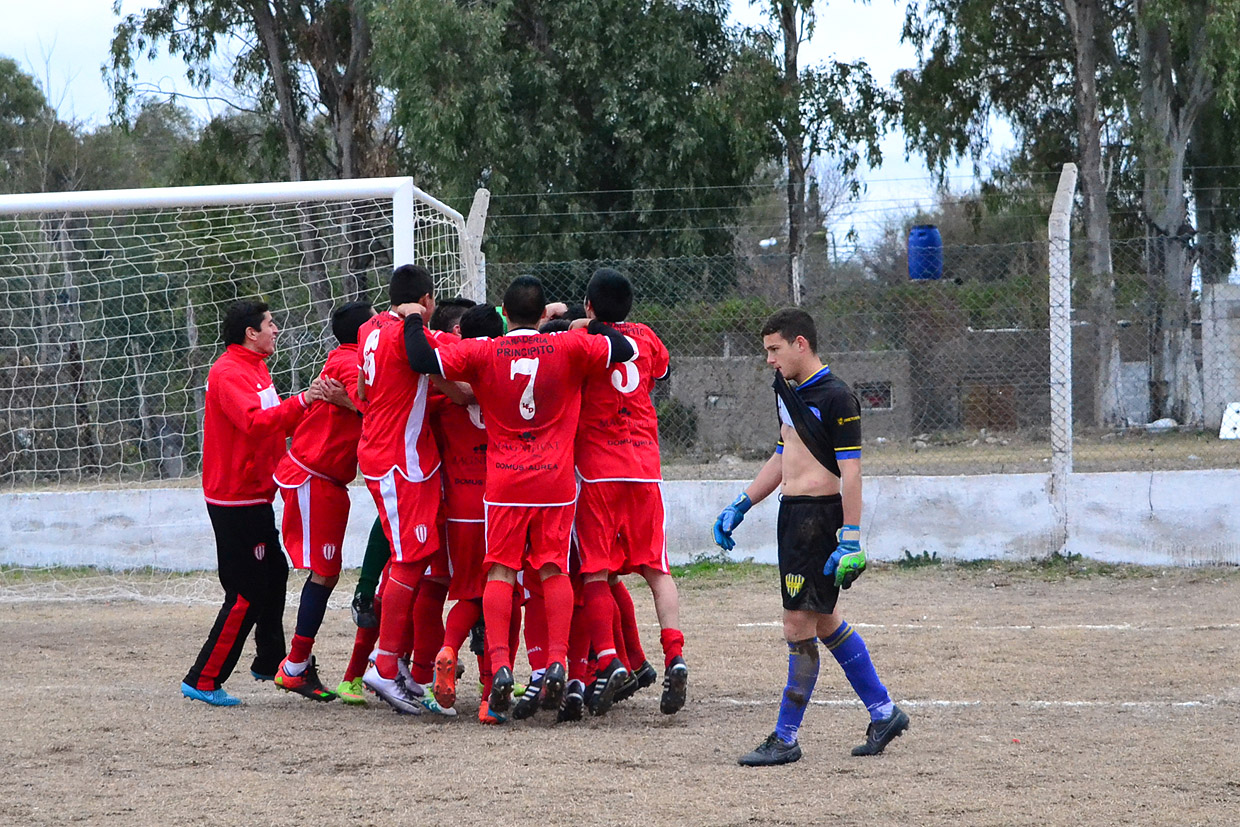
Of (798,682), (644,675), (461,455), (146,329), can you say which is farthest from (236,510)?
(146,329)

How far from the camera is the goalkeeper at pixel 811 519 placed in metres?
4.53

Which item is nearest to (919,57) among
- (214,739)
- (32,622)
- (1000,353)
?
(1000,353)

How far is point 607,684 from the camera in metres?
5.36


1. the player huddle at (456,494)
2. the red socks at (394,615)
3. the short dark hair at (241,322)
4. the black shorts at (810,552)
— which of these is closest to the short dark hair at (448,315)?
the player huddle at (456,494)

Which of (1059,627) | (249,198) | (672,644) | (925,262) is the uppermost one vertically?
(249,198)

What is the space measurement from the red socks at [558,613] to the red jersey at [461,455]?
56cm

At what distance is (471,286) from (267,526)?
329 centimetres

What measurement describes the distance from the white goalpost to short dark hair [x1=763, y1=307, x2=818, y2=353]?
4.77m

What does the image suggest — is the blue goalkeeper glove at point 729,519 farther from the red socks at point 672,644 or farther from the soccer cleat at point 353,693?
the soccer cleat at point 353,693

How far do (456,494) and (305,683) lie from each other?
3.97 ft

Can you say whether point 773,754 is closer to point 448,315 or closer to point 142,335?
point 448,315

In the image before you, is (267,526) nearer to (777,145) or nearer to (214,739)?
(214,739)

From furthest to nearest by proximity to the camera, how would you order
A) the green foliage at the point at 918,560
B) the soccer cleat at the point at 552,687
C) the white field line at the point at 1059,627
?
the green foliage at the point at 918,560
the white field line at the point at 1059,627
the soccer cleat at the point at 552,687

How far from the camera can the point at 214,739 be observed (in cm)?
511
